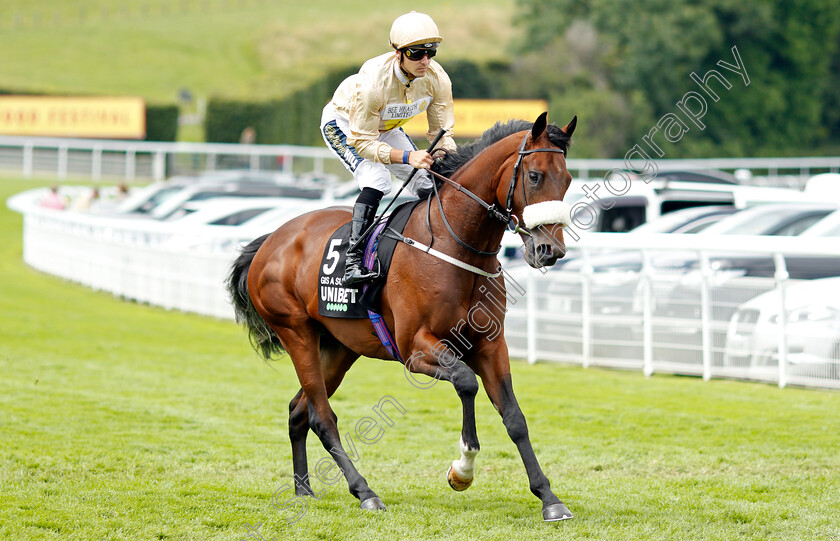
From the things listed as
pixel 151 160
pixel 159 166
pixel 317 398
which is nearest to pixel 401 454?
pixel 317 398

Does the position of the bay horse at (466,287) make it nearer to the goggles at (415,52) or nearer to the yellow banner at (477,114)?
the goggles at (415,52)

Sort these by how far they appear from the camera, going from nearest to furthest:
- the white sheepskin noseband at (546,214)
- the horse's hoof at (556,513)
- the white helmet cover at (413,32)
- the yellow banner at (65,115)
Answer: the white sheepskin noseband at (546,214) → the horse's hoof at (556,513) → the white helmet cover at (413,32) → the yellow banner at (65,115)

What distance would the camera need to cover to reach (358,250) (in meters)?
5.59

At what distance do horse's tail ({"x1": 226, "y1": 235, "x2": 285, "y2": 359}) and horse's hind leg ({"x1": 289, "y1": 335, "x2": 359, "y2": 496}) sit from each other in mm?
575

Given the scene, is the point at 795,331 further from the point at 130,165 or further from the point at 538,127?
the point at 130,165

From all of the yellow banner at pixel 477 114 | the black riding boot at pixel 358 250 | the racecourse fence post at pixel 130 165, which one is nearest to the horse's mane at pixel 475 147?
the black riding boot at pixel 358 250

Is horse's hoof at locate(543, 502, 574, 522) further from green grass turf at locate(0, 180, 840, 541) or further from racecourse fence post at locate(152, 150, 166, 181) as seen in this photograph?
racecourse fence post at locate(152, 150, 166, 181)

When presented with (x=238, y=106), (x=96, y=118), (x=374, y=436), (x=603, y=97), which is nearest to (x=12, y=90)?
(x=96, y=118)

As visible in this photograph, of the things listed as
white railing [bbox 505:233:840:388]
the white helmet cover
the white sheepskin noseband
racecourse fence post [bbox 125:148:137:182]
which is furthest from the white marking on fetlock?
racecourse fence post [bbox 125:148:137:182]

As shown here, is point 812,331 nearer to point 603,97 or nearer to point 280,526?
point 280,526

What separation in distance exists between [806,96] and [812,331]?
133ft

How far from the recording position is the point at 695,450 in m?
6.77

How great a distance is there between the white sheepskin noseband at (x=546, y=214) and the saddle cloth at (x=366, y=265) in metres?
1.00

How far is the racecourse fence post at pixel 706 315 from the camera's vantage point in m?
9.44
